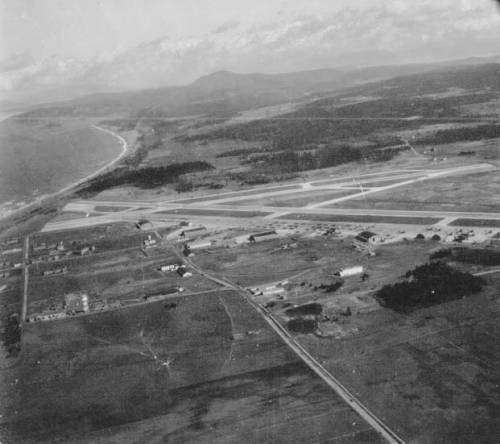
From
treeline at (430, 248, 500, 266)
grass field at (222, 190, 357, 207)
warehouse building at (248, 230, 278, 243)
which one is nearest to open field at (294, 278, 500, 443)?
treeline at (430, 248, 500, 266)

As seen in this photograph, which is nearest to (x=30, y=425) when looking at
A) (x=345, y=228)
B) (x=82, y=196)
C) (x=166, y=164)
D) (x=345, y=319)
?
(x=345, y=319)

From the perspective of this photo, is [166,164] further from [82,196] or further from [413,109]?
[413,109]

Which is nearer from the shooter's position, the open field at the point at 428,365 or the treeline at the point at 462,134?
the open field at the point at 428,365

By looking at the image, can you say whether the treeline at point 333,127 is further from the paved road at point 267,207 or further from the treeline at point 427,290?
the treeline at point 427,290

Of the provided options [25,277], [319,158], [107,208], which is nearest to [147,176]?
[107,208]

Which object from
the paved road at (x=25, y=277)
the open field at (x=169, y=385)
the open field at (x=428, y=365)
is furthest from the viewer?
the paved road at (x=25, y=277)

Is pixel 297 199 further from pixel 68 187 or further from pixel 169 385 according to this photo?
pixel 68 187

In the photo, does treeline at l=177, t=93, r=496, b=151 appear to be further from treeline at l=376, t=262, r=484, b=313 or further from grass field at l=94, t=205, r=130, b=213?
treeline at l=376, t=262, r=484, b=313

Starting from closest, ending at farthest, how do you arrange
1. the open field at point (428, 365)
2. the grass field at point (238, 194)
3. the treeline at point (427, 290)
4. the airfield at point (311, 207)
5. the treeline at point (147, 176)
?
the open field at point (428, 365) < the treeline at point (427, 290) < the airfield at point (311, 207) < the grass field at point (238, 194) < the treeline at point (147, 176)

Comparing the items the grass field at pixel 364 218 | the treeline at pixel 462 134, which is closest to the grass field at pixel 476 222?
the grass field at pixel 364 218
